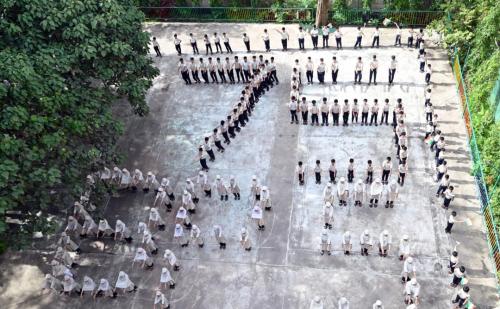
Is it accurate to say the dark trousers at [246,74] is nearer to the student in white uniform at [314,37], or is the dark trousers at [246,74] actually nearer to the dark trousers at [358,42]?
the student in white uniform at [314,37]

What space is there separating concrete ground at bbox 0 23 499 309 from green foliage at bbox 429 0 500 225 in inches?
24.4

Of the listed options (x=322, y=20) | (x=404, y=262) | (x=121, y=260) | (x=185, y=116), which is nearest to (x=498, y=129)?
(x=404, y=262)

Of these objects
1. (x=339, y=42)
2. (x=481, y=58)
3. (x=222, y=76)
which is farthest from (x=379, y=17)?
(x=222, y=76)

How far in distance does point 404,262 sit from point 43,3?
1005cm

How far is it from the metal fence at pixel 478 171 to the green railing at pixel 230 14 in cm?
626

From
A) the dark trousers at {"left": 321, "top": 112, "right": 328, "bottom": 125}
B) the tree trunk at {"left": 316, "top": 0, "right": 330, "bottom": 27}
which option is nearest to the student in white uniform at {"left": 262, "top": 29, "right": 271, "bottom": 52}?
the tree trunk at {"left": 316, "top": 0, "right": 330, "bottom": 27}

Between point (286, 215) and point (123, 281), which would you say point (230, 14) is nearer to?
point (286, 215)

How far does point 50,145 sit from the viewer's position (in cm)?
987

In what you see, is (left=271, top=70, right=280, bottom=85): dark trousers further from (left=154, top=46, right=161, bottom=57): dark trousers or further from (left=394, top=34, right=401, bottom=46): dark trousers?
(left=154, top=46, right=161, bottom=57): dark trousers

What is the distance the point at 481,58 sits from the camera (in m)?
13.7

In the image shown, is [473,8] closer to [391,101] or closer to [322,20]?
[391,101]

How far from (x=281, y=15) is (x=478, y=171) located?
396 inches

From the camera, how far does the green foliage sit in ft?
39.5

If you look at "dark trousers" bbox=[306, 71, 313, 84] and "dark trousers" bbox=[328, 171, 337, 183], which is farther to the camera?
"dark trousers" bbox=[306, 71, 313, 84]
